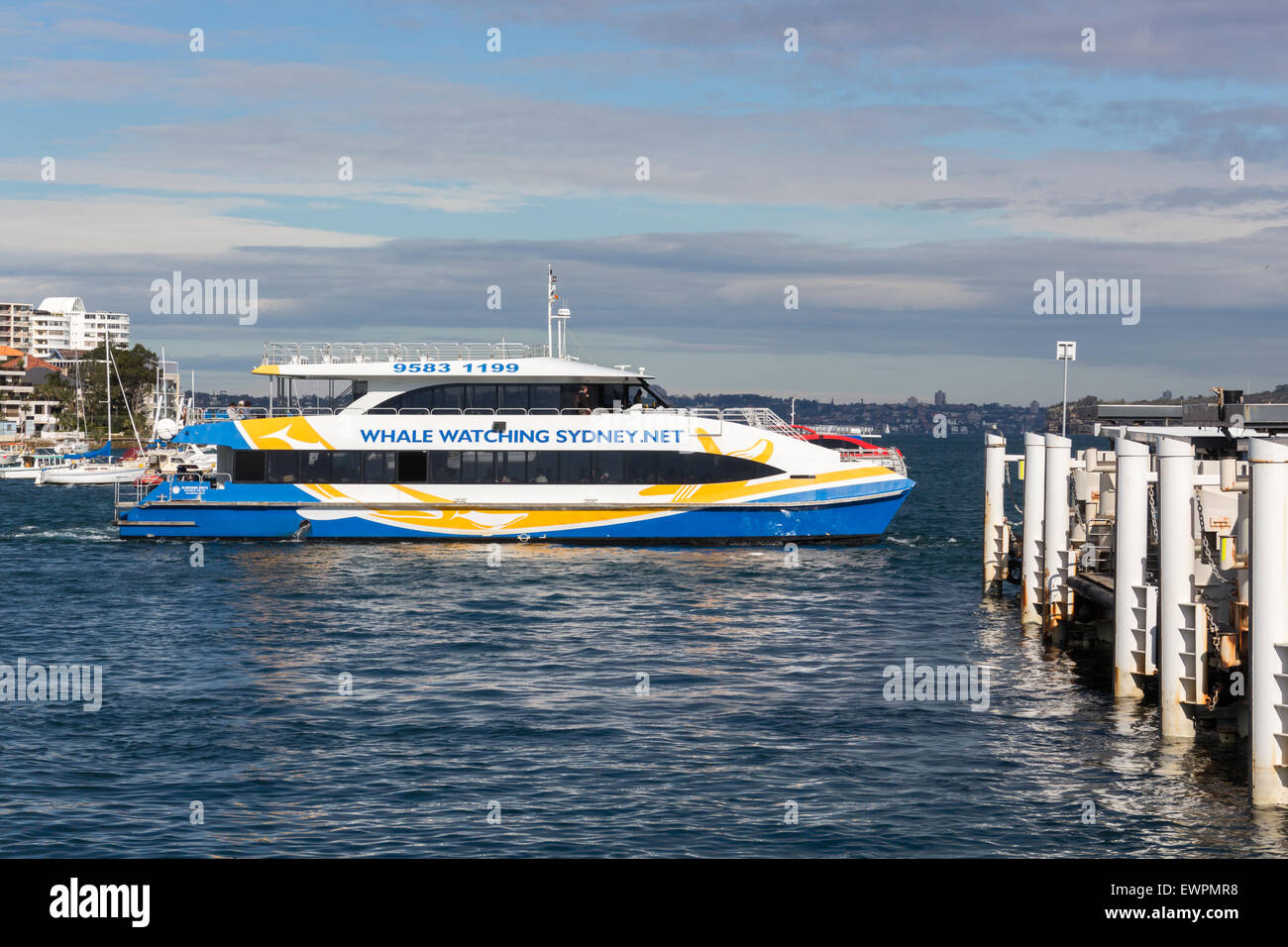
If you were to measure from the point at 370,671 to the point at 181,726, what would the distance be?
423cm

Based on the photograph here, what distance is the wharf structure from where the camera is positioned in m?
11.9

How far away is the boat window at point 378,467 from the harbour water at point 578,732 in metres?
6.65

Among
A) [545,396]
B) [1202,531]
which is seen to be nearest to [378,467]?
[545,396]

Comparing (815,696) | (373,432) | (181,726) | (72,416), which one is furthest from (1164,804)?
(72,416)

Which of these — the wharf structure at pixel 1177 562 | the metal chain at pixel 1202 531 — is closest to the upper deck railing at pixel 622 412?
the wharf structure at pixel 1177 562

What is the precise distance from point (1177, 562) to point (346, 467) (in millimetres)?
27170

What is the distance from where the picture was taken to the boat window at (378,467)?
37.7m

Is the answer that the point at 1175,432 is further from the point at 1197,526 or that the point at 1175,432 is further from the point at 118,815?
the point at 118,815

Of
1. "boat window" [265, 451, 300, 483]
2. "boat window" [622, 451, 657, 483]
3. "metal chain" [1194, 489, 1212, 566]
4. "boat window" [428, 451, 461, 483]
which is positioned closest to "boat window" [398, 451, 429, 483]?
"boat window" [428, 451, 461, 483]

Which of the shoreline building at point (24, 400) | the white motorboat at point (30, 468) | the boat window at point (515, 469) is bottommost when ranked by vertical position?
the white motorboat at point (30, 468)

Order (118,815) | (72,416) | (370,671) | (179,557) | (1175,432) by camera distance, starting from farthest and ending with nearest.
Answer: (72,416)
(179,557)
(1175,432)
(370,671)
(118,815)

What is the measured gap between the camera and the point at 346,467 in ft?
124

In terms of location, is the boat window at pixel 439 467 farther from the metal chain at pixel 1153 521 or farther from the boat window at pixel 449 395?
the metal chain at pixel 1153 521
